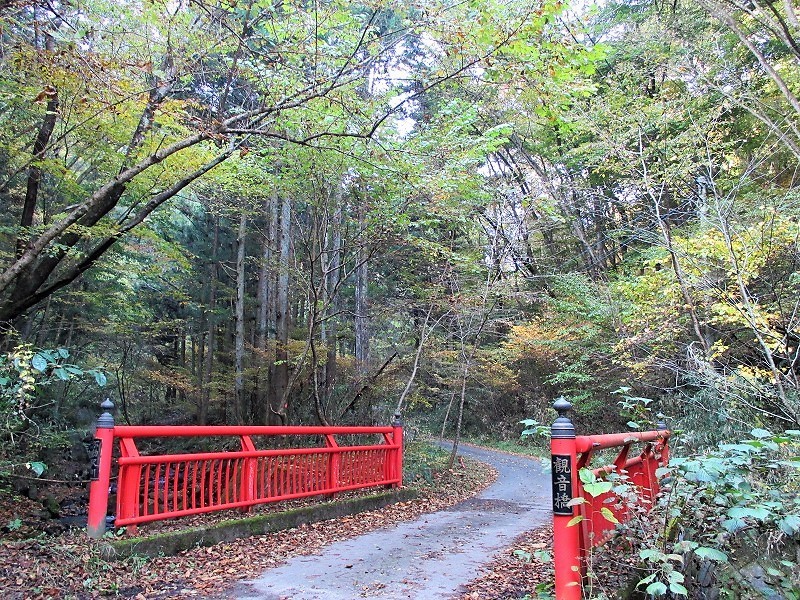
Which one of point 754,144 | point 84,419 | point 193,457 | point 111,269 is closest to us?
point 193,457

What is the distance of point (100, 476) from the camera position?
4.51 m

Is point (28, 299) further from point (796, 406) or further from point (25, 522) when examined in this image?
point (796, 406)

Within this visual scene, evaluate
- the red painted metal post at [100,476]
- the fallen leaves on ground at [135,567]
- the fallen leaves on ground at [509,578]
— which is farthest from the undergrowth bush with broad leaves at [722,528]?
the red painted metal post at [100,476]

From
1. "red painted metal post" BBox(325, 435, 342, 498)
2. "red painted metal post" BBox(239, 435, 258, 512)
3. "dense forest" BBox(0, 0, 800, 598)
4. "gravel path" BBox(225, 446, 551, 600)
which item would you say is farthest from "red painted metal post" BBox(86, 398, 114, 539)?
"red painted metal post" BBox(325, 435, 342, 498)

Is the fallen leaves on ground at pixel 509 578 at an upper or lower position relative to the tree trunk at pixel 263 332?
lower

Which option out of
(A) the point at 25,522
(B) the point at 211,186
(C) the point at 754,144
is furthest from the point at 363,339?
(C) the point at 754,144

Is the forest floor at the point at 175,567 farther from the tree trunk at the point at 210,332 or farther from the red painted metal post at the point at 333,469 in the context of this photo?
the tree trunk at the point at 210,332

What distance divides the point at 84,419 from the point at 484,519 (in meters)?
13.8

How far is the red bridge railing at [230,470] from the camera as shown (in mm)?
4551

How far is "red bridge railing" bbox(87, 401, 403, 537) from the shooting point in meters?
4.55

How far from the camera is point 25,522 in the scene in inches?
290

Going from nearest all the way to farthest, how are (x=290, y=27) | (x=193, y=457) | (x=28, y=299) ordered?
(x=193, y=457), (x=290, y=27), (x=28, y=299)

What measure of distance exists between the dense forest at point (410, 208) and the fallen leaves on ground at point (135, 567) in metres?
1.18

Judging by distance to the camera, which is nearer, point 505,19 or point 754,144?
point 505,19
